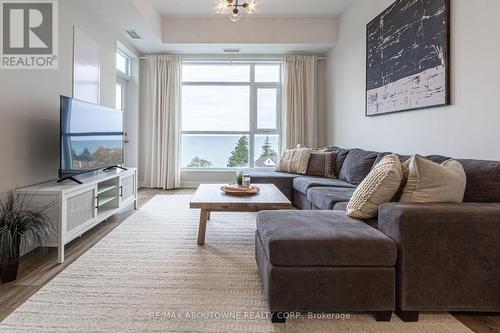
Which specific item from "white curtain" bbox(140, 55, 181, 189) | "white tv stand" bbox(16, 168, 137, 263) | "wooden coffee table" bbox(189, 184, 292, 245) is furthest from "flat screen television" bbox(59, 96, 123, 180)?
"white curtain" bbox(140, 55, 181, 189)

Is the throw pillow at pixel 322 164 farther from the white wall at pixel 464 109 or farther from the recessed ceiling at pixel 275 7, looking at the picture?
the recessed ceiling at pixel 275 7

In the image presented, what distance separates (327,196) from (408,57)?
1589 mm

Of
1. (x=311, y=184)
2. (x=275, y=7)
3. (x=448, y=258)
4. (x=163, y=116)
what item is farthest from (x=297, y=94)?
(x=448, y=258)

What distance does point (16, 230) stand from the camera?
2135mm

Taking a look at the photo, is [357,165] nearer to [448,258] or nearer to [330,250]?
[448,258]

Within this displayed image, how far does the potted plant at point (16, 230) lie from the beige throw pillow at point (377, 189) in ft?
7.28

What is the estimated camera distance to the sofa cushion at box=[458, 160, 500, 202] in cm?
191

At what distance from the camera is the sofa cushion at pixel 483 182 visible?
1.91 metres

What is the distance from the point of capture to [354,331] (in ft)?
5.22

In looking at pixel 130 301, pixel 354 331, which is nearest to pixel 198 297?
pixel 130 301

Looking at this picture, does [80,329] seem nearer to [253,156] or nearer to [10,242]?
[10,242]

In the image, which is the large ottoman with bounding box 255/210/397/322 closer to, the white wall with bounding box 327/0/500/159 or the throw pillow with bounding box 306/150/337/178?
the white wall with bounding box 327/0/500/159

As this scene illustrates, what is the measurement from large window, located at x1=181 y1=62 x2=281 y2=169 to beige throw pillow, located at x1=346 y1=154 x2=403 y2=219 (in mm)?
4145

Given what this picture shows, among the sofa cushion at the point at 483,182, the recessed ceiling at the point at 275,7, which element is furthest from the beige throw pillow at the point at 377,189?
the recessed ceiling at the point at 275,7
